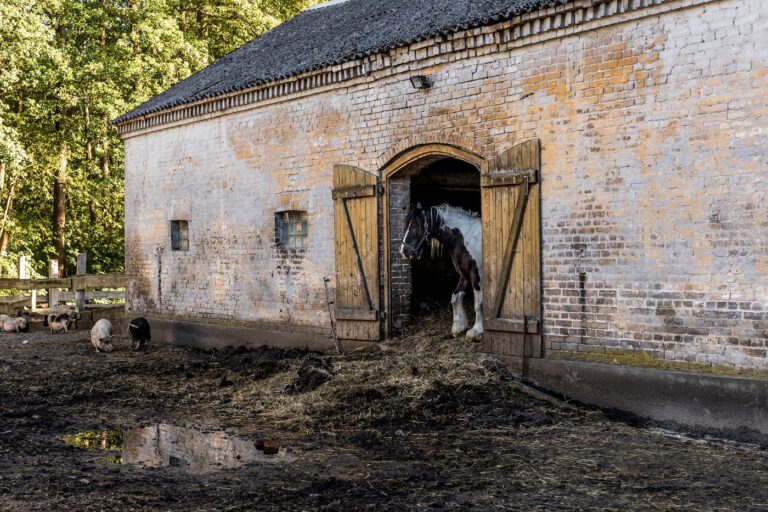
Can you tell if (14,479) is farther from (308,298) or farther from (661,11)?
(661,11)

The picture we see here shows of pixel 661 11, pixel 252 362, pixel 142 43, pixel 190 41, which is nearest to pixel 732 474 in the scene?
pixel 661 11

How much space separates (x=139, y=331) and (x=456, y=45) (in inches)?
348

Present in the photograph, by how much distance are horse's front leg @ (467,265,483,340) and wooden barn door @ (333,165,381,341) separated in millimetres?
1528

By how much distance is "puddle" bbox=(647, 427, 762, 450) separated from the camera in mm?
7797

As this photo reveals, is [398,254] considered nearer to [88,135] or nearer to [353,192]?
[353,192]

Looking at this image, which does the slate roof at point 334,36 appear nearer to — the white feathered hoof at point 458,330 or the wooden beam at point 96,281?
the white feathered hoof at point 458,330

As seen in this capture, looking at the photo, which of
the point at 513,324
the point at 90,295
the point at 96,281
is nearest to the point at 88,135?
the point at 90,295

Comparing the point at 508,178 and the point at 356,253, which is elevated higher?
the point at 508,178

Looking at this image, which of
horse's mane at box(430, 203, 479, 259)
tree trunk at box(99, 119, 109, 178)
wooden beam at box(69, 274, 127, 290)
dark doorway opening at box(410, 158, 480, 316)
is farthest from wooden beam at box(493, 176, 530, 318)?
tree trunk at box(99, 119, 109, 178)

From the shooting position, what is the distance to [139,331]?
15.8 metres

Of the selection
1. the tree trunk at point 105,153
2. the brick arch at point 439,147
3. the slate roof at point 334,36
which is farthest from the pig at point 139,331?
the tree trunk at point 105,153

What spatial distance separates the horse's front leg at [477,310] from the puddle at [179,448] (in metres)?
4.08

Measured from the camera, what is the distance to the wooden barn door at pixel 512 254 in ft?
33.0

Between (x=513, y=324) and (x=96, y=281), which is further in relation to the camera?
(x=96, y=281)
